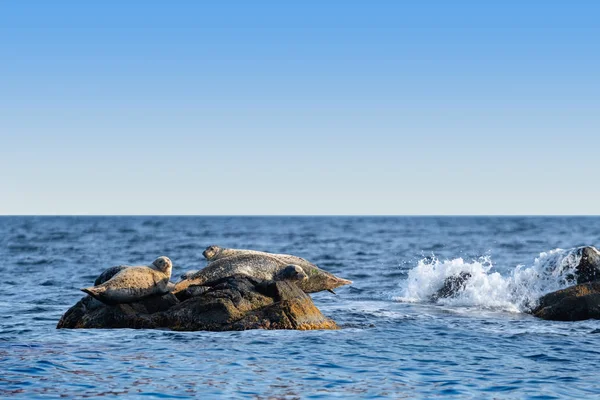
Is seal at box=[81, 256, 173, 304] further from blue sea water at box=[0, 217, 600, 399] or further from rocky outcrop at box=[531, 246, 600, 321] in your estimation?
rocky outcrop at box=[531, 246, 600, 321]

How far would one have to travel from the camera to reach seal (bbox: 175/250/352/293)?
51.4ft

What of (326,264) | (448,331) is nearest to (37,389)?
(448,331)

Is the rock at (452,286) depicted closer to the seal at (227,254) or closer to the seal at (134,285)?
the seal at (227,254)

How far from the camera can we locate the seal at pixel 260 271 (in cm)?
1567

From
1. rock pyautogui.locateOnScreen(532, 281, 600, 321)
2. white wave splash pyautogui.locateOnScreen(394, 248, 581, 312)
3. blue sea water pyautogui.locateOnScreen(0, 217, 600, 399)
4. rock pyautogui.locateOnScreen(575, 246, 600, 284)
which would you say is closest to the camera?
blue sea water pyautogui.locateOnScreen(0, 217, 600, 399)

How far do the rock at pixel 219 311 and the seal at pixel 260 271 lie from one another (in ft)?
2.15

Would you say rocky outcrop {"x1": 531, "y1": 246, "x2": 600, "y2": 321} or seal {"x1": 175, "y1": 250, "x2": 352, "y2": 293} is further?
rocky outcrop {"x1": 531, "y1": 246, "x2": 600, "y2": 321}

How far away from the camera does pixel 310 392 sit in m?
9.83

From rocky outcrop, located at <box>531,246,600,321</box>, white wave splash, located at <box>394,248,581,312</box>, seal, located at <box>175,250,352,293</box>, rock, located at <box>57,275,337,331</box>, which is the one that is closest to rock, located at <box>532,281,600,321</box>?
rocky outcrop, located at <box>531,246,600,321</box>

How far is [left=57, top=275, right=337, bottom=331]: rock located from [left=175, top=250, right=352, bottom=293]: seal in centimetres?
66

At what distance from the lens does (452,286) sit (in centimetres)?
2081

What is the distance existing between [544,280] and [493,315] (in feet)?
9.91

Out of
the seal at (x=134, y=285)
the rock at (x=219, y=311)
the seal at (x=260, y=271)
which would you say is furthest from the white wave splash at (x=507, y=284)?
the seal at (x=134, y=285)

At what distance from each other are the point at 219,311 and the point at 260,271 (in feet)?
7.43
